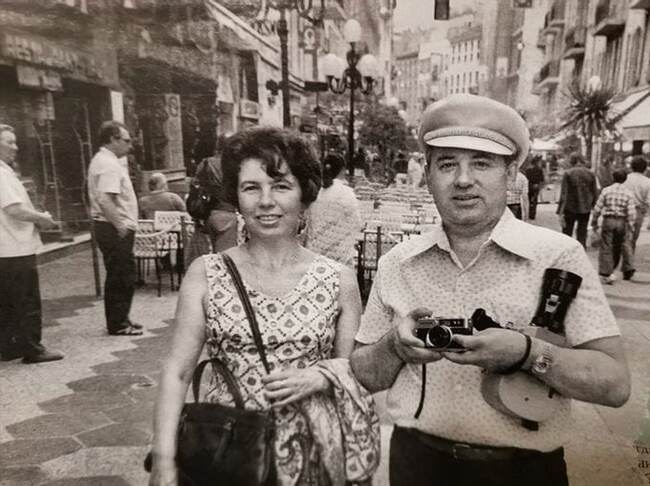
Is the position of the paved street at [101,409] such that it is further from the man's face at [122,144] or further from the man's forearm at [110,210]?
the man's face at [122,144]

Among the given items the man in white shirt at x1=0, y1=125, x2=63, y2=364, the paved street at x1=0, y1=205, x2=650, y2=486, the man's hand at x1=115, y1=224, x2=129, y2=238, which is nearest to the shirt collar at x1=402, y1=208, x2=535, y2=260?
the paved street at x1=0, y1=205, x2=650, y2=486

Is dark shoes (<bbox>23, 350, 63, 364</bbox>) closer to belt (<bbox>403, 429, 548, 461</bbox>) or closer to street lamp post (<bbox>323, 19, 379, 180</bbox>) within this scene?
street lamp post (<bbox>323, 19, 379, 180</bbox>)

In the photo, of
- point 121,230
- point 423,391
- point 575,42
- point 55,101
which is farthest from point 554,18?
point 121,230

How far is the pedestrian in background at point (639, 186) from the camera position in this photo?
9.43 feet

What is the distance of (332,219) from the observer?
4.08 m

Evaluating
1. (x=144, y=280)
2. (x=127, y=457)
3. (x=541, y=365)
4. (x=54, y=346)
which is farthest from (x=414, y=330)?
(x=144, y=280)

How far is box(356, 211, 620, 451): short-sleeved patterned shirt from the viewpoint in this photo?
1142mm

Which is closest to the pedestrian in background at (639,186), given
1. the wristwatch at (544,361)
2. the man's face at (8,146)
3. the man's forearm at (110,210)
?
the wristwatch at (544,361)

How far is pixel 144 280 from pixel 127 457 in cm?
237

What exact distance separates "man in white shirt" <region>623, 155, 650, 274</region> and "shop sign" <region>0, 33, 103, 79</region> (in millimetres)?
2958

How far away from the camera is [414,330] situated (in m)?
1.06

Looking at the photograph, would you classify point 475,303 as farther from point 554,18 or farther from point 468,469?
point 554,18

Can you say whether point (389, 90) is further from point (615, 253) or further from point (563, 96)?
point (615, 253)

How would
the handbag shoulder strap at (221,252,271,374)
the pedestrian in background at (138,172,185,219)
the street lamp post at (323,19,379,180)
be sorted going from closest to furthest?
the handbag shoulder strap at (221,252,271,374), the pedestrian in background at (138,172,185,219), the street lamp post at (323,19,379,180)
